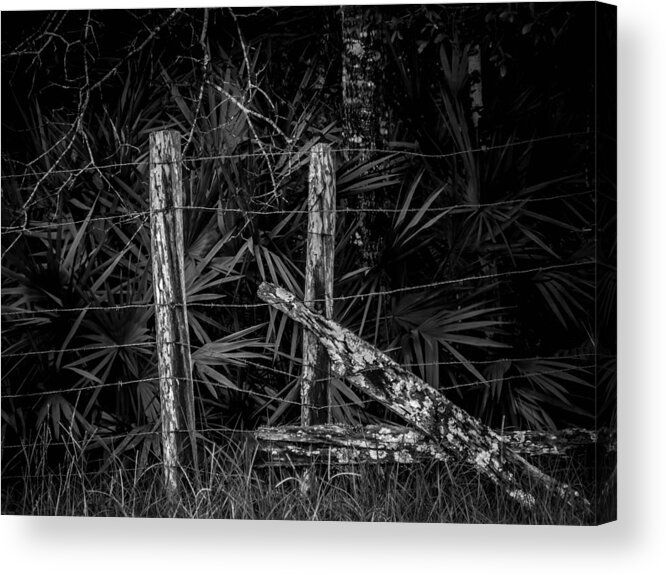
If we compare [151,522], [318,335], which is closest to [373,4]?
[318,335]

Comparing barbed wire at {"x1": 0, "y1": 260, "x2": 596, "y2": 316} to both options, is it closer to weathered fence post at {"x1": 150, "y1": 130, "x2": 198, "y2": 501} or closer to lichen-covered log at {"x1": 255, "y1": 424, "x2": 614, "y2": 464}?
weathered fence post at {"x1": 150, "y1": 130, "x2": 198, "y2": 501}

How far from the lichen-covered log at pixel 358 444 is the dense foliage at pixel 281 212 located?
0.25 ft

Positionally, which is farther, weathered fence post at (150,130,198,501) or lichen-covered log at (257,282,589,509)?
weathered fence post at (150,130,198,501)

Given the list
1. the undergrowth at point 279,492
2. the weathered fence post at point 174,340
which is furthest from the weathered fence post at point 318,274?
the weathered fence post at point 174,340

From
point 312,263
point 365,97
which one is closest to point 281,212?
point 312,263

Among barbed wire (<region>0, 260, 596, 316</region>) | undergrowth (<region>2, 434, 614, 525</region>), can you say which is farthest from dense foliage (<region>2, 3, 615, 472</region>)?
undergrowth (<region>2, 434, 614, 525</region>)

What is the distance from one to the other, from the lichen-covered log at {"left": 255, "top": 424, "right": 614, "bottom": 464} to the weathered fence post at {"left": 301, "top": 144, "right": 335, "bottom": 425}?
0.28 ft

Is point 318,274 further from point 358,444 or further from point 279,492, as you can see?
point 279,492

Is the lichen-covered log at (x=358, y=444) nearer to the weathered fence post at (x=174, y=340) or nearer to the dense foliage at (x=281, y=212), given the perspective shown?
the dense foliage at (x=281, y=212)

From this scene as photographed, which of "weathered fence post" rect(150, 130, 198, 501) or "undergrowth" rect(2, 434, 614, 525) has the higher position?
"weathered fence post" rect(150, 130, 198, 501)

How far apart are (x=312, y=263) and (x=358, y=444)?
0.88m

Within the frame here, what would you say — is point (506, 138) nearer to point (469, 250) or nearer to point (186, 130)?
point (469, 250)

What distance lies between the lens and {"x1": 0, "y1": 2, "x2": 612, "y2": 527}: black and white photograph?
601 cm

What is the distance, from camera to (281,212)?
6262mm
